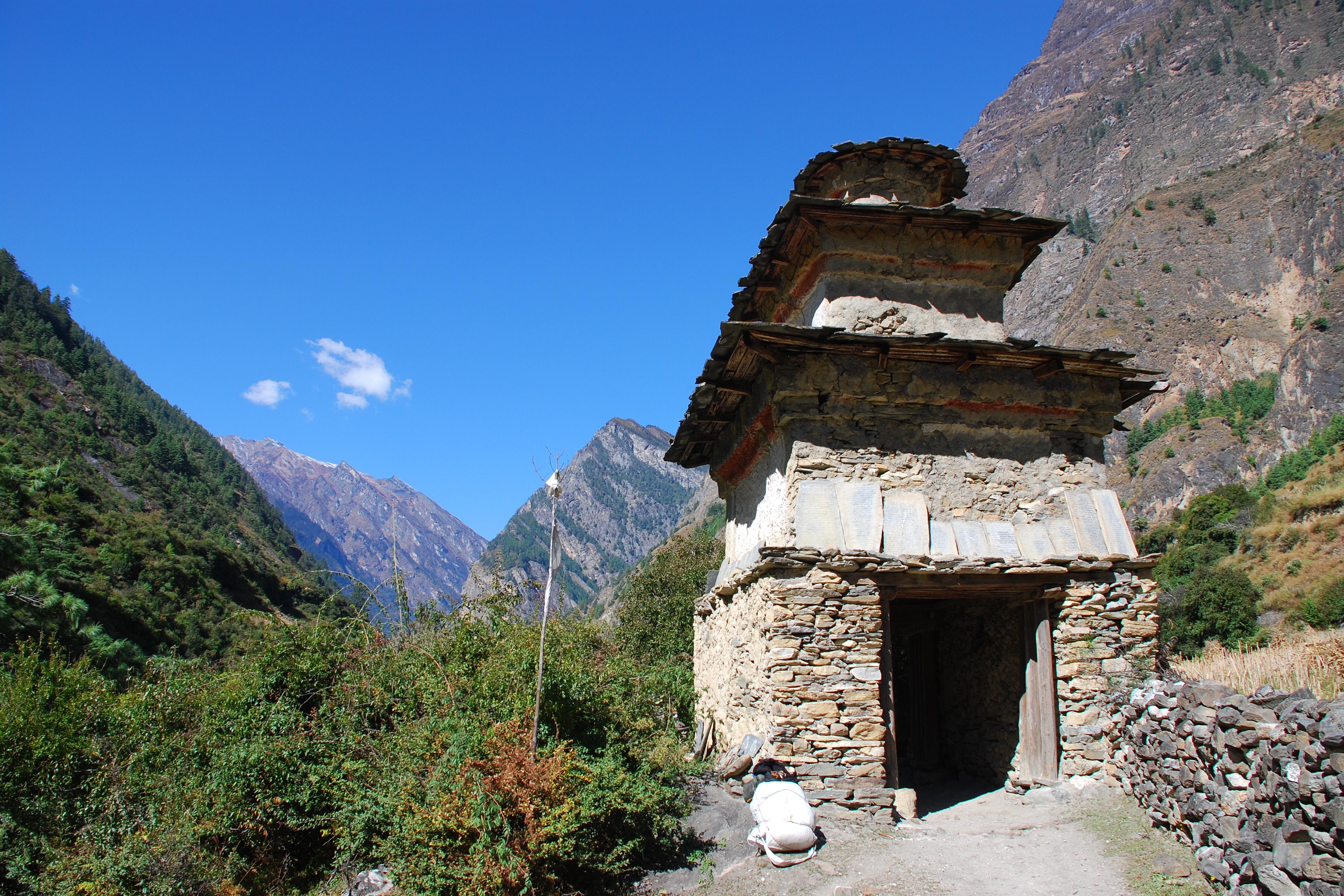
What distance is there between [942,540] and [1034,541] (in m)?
1.23

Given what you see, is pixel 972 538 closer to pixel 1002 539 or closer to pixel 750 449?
pixel 1002 539

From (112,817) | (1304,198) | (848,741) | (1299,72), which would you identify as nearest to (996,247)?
(848,741)

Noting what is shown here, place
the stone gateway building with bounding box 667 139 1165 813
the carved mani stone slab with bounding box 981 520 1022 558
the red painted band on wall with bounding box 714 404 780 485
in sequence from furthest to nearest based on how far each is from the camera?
the red painted band on wall with bounding box 714 404 780 485, the carved mani stone slab with bounding box 981 520 1022 558, the stone gateway building with bounding box 667 139 1165 813

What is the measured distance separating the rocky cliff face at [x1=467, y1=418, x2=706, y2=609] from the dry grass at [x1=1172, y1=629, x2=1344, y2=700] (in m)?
86.7

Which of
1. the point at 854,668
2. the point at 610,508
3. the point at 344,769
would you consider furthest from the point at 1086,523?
the point at 610,508

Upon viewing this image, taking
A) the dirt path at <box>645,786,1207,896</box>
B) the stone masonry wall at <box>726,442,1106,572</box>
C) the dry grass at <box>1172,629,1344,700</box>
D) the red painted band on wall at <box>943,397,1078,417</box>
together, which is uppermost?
Result: the red painted band on wall at <box>943,397,1078,417</box>

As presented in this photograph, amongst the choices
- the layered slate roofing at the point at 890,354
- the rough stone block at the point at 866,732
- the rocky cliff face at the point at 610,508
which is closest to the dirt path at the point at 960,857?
the rough stone block at the point at 866,732

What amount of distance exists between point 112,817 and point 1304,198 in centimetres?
9572

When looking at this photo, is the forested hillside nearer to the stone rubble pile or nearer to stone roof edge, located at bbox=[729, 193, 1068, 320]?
stone roof edge, located at bbox=[729, 193, 1068, 320]

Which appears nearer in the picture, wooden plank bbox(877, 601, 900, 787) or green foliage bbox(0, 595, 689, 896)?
green foliage bbox(0, 595, 689, 896)

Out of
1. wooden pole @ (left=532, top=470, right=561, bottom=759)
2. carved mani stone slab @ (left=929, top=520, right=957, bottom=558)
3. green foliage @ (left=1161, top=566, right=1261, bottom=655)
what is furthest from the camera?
green foliage @ (left=1161, top=566, right=1261, bottom=655)

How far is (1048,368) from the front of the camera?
9.57m

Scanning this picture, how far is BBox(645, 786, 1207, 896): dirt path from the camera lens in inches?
265

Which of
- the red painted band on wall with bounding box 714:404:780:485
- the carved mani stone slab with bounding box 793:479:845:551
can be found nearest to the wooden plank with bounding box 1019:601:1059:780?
the carved mani stone slab with bounding box 793:479:845:551
